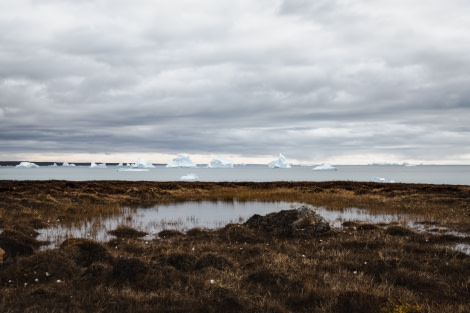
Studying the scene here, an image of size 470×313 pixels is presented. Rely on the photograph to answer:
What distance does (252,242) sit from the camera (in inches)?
634

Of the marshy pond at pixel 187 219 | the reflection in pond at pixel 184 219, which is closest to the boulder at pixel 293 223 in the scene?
the reflection in pond at pixel 184 219

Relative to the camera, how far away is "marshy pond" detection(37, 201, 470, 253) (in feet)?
58.7

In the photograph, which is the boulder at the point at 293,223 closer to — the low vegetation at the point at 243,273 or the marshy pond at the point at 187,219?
the low vegetation at the point at 243,273

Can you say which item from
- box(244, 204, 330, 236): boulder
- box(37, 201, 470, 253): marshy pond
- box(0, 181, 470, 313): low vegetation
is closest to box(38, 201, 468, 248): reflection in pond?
box(37, 201, 470, 253): marshy pond

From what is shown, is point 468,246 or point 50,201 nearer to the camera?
point 468,246

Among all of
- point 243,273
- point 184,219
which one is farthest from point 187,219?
point 243,273

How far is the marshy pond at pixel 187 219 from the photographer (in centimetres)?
1791

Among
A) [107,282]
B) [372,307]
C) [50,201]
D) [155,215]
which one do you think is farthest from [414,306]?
[50,201]

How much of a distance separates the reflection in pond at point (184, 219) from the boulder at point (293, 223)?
7.97 ft

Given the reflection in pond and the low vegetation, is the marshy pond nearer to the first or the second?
the reflection in pond

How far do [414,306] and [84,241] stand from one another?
10226 millimetres

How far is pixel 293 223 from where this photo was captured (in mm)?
18125

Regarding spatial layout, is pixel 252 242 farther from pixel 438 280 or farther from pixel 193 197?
pixel 193 197

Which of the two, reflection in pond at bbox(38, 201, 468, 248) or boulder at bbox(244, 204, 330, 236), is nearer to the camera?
boulder at bbox(244, 204, 330, 236)
